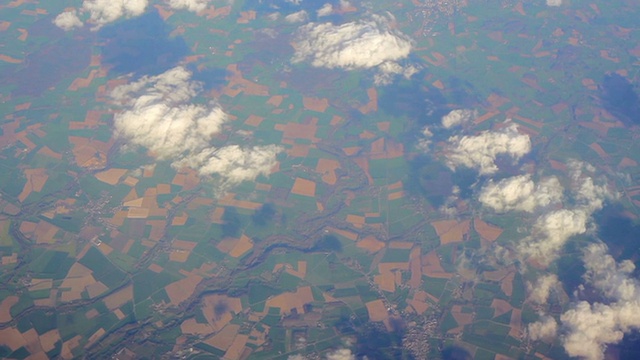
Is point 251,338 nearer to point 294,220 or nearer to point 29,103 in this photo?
point 294,220

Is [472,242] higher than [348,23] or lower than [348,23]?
lower

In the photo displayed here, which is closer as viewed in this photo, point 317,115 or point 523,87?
point 317,115

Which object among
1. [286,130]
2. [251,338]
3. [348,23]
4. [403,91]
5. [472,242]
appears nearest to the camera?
[251,338]

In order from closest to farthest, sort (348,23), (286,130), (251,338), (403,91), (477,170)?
(251,338), (477,170), (286,130), (403,91), (348,23)

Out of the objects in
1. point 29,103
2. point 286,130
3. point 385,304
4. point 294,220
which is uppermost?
point 29,103

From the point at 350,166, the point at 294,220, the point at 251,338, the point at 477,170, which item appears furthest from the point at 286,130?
the point at 251,338

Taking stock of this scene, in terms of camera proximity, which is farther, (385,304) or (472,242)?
(472,242)

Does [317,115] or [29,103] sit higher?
→ [29,103]

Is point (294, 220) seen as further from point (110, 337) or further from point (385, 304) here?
point (110, 337)

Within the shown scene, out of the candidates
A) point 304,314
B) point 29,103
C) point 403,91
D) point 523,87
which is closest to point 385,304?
point 304,314
